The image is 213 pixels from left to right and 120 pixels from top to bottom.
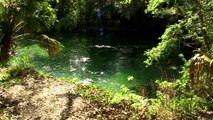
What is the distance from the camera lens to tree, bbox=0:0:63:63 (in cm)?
1495

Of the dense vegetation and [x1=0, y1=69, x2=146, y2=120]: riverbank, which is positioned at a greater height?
the dense vegetation

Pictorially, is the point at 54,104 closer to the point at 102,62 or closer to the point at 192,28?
the point at 192,28

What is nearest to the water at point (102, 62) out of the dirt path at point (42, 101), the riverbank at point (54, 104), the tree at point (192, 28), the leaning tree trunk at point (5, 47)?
the tree at point (192, 28)

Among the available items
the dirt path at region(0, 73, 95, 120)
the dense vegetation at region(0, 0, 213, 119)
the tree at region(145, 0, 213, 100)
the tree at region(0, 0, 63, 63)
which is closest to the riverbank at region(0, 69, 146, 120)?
the dirt path at region(0, 73, 95, 120)

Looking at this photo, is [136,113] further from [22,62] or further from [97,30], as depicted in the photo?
[97,30]

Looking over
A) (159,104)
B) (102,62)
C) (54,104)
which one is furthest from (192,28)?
(102,62)

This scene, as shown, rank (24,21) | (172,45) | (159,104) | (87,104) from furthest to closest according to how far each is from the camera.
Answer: (24,21), (172,45), (87,104), (159,104)

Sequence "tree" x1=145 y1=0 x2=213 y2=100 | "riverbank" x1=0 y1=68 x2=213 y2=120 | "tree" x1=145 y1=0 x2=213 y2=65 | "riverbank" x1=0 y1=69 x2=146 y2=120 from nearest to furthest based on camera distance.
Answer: "tree" x1=145 y1=0 x2=213 y2=100 → "riverbank" x1=0 y1=68 x2=213 y2=120 → "riverbank" x1=0 y1=69 x2=146 y2=120 → "tree" x1=145 y1=0 x2=213 y2=65

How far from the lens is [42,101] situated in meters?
11.0

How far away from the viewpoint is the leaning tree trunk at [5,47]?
640 inches

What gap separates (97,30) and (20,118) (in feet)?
117

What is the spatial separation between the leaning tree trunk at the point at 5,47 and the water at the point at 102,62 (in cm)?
295

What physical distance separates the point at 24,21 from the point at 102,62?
1097cm

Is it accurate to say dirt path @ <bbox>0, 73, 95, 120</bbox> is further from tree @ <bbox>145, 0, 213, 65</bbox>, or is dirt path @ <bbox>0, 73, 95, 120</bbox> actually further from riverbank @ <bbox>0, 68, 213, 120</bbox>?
tree @ <bbox>145, 0, 213, 65</bbox>
